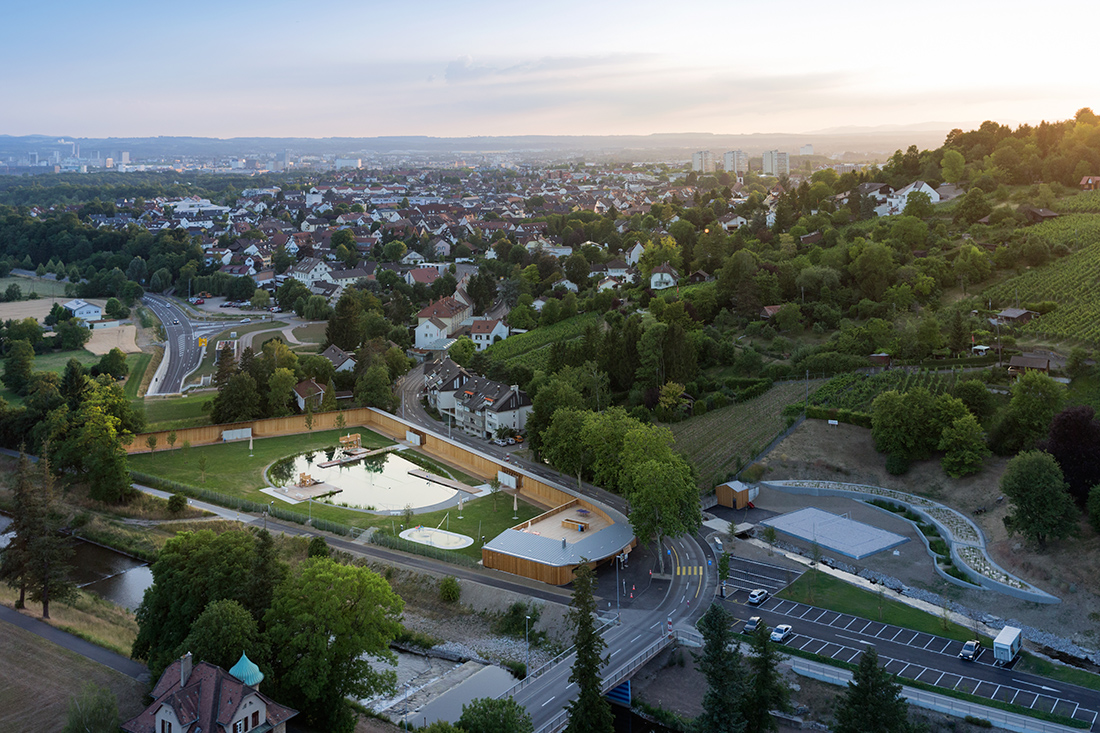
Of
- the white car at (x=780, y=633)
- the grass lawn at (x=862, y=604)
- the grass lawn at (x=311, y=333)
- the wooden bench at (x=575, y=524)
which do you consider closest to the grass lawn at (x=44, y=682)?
Answer: the wooden bench at (x=575, y=524)

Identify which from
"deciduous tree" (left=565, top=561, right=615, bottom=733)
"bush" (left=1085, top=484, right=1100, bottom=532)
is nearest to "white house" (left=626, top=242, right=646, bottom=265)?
"bush" (left=1085, top=484, right=1100, bottom=532)

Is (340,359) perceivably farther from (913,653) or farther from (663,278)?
(913,653)

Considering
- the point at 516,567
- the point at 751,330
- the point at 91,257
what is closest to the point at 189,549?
the point at 516,567

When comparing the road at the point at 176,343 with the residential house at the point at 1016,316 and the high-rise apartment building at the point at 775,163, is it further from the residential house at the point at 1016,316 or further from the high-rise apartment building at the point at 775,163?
the high-rise apartment building at the point at 775,163

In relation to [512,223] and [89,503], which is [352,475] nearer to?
[89,503]

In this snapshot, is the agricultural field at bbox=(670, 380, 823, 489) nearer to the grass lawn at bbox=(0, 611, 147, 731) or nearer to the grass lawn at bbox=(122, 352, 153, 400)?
the grass lawn at bbox=(0, 611, 147, 731)

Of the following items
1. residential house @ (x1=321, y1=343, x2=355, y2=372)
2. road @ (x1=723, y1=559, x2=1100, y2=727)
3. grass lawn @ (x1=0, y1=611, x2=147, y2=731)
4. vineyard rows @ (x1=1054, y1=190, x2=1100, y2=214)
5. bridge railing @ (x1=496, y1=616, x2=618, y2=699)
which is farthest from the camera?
vineyard rows @ (x1=1054, y1=190, x2=1100, y2=214)

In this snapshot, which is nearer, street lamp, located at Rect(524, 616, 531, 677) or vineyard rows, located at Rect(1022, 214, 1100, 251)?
street lamp, located at Rect(524, 616, 531, 677)
